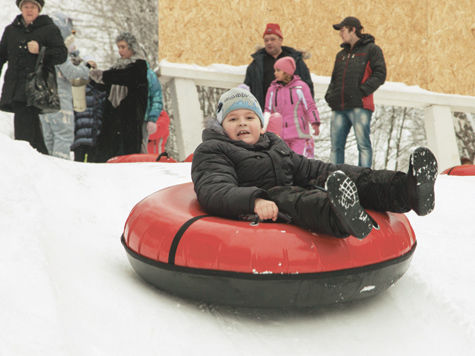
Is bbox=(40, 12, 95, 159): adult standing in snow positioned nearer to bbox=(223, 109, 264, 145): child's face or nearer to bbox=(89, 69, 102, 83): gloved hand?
bbox=(89, 69, 102, 83): gloved hand

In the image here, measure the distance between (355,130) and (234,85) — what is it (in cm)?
213

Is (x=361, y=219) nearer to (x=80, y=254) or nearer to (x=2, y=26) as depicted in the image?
(x=80, y=254)

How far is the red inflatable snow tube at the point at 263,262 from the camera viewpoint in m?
1.86

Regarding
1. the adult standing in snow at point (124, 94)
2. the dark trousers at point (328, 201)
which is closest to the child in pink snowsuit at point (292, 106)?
the adult standing in snow at point (124, 94)

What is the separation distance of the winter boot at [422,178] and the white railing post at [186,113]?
4546mm

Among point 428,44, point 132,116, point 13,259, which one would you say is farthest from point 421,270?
point 428,44

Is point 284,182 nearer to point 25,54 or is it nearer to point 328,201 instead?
point 328,201

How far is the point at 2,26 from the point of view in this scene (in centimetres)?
1090

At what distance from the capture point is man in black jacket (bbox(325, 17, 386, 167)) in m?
5.05

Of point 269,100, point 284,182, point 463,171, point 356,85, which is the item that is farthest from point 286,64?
point 284,182

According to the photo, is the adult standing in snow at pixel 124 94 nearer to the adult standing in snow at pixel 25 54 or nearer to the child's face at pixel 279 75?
the adult standing in snow at pixel 25 54

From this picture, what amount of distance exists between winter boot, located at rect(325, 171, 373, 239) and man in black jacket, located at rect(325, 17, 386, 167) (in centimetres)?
338

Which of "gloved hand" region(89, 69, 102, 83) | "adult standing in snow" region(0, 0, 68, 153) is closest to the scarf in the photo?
"gloved hand" region(89, 69, 102, 83)

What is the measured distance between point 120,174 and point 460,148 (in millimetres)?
8232
